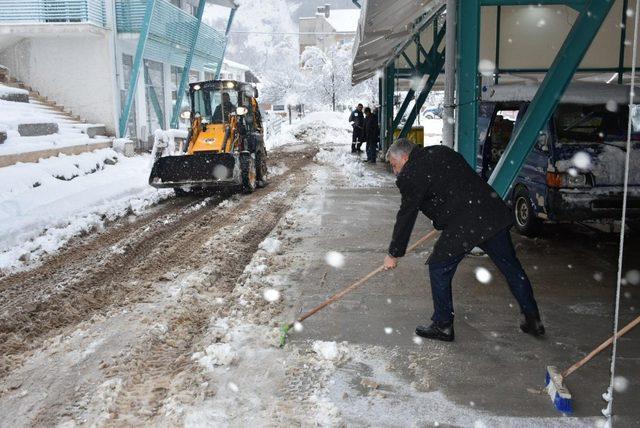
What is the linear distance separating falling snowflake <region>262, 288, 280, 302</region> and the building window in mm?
18736

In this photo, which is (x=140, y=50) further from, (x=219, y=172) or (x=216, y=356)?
(x=216, y=356)

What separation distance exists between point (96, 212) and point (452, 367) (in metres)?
7.77

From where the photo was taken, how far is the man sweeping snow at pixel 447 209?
13.8 feet

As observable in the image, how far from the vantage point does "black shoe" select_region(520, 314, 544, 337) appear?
4.48 meters

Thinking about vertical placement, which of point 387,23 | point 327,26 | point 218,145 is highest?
point 327,26

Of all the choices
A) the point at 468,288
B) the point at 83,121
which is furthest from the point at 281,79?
the point at 468,288

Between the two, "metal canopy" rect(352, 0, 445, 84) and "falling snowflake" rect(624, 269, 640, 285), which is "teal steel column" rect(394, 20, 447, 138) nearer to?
"metal canopy" rect(352, 0, 445, 84)

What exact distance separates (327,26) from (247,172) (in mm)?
79905

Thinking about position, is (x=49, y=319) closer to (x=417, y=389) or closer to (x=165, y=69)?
(x=417, y=389)

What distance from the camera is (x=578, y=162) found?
23.4 ft

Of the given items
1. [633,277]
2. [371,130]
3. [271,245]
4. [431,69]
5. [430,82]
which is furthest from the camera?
[371,130]

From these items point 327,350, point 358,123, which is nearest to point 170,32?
point 358,123

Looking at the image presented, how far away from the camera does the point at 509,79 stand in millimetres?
13180

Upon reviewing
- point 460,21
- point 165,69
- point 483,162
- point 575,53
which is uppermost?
point 165,69
